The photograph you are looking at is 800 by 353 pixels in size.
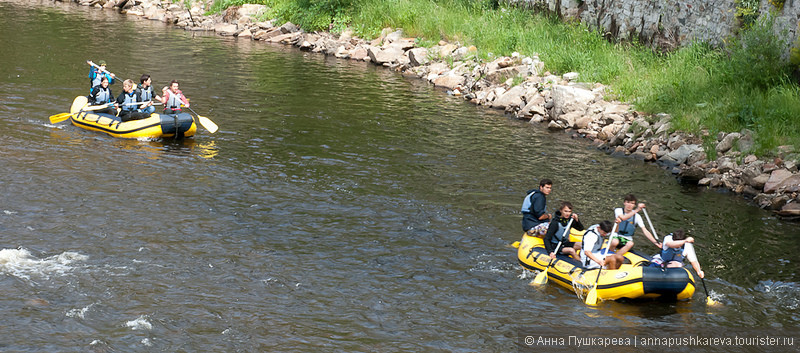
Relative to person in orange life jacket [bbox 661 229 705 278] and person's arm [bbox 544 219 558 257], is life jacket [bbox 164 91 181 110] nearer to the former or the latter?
person's arm [bbox 544 219 558 257]

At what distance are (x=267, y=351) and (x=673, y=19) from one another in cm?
2269

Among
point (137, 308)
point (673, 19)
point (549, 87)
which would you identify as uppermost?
point (673, 19)

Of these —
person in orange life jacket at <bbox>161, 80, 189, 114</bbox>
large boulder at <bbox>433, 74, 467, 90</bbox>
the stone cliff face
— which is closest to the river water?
person in orange life jacket at <bbox>161, 80, 189, 114</bbox>

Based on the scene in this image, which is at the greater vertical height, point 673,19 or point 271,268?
point 673,19

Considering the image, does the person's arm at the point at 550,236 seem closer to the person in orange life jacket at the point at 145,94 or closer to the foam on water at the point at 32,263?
the foam on water at the point at 32,263

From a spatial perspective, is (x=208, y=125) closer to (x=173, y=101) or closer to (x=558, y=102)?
(x=173, y=101)

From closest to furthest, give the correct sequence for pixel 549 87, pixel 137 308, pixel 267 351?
pixel 267 351
pixel 137 308
pixel 549 87

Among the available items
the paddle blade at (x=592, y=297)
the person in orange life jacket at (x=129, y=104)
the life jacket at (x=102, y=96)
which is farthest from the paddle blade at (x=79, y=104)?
the paddle blade at (x=592, y=297)

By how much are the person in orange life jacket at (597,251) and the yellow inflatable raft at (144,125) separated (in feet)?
40.3

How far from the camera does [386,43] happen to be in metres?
39.2

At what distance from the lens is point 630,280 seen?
1288 centimetres

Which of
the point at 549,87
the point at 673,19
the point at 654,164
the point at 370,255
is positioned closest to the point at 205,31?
the point at 549,87

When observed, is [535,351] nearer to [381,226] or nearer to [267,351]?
[267,351]

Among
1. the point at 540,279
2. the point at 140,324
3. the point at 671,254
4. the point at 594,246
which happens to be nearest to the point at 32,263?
the point at 140,324
